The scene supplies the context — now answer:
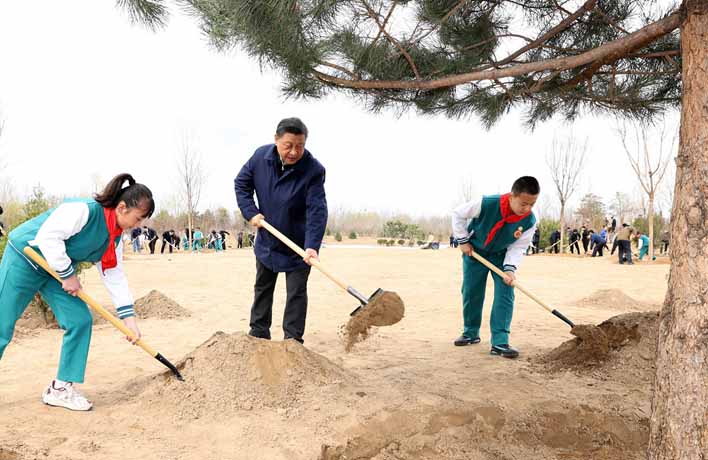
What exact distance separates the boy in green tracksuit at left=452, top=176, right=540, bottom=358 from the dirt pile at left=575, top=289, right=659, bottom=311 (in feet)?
11.4

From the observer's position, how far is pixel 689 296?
190 cm

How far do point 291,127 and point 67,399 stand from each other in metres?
1.87

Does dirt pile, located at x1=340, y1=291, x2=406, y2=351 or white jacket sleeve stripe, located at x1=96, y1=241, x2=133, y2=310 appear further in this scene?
dirt pile, located at x1=340, y1=291, x2=406, y2=351

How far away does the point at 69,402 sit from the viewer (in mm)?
2635

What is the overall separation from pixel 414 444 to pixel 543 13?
3.15m

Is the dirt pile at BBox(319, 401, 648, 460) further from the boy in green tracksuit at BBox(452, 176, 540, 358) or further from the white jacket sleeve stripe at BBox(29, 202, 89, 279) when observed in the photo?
the white jacket sleeve stripe at BBox(29, 202, 89, 279)

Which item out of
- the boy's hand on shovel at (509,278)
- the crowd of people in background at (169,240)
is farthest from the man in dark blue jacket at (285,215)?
the crowd of people in background at (169,240)

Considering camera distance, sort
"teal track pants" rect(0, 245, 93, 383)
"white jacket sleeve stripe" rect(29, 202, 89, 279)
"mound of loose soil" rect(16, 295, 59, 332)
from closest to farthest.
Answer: "white jacket sleeve stripe" rect(29, 202, 89, 279) < "teal track pants" rect(0, 245, 93, 383) < "mound of loose soil" rect(16, 295, 59, 332)

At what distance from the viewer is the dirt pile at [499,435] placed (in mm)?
2379

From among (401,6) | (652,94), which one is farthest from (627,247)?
(401,6)

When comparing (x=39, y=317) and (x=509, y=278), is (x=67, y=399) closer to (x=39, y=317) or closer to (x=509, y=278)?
(x=39, y=317)

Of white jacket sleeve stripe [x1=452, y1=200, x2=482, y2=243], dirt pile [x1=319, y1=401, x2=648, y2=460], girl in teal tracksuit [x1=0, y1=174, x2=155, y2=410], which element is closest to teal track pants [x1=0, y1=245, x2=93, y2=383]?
girl in teal tracksuit [x1=0, y1=174, x2=155, y2=410]

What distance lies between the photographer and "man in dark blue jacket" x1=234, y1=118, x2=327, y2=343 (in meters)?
3.27

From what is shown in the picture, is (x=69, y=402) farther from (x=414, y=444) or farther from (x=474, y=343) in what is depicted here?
(x=474, y=343)
